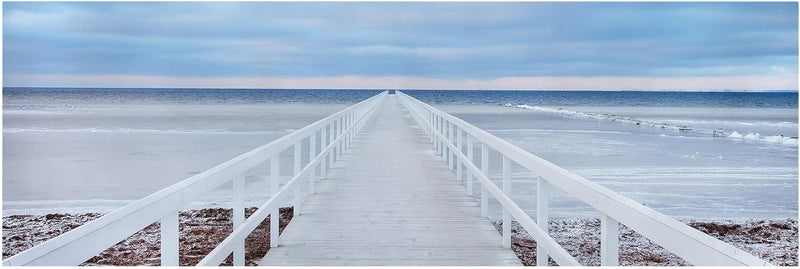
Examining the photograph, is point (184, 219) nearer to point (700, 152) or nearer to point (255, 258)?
point (255, 258)

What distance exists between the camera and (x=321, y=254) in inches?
188

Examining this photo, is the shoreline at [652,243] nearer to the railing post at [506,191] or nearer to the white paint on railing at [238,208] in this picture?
the railing post at [506,191]

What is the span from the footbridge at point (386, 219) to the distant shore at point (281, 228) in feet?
2.68

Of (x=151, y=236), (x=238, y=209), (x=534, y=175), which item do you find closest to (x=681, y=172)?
(x=534, y=175)

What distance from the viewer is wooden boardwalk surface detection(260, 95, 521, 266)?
15.5 feet

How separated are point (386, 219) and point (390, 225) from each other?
0.27 m

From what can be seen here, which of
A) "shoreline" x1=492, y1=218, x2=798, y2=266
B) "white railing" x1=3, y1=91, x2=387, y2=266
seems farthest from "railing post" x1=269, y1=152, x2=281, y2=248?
"shoreline" x1=492, y1=218, x2=798, y2=266

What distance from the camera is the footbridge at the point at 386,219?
6.63 ft

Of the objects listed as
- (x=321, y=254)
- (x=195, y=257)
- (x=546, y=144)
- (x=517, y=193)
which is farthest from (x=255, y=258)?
(x=546, y=144)

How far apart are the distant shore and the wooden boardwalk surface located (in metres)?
0.70

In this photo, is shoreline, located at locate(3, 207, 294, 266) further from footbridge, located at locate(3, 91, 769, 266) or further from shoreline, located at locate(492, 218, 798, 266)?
shoreline, located at locate(492, 218, 798, 266)

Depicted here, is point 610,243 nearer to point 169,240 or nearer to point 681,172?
point 169,240

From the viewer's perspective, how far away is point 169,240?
8.69 feet

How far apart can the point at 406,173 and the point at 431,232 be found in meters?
3.86
